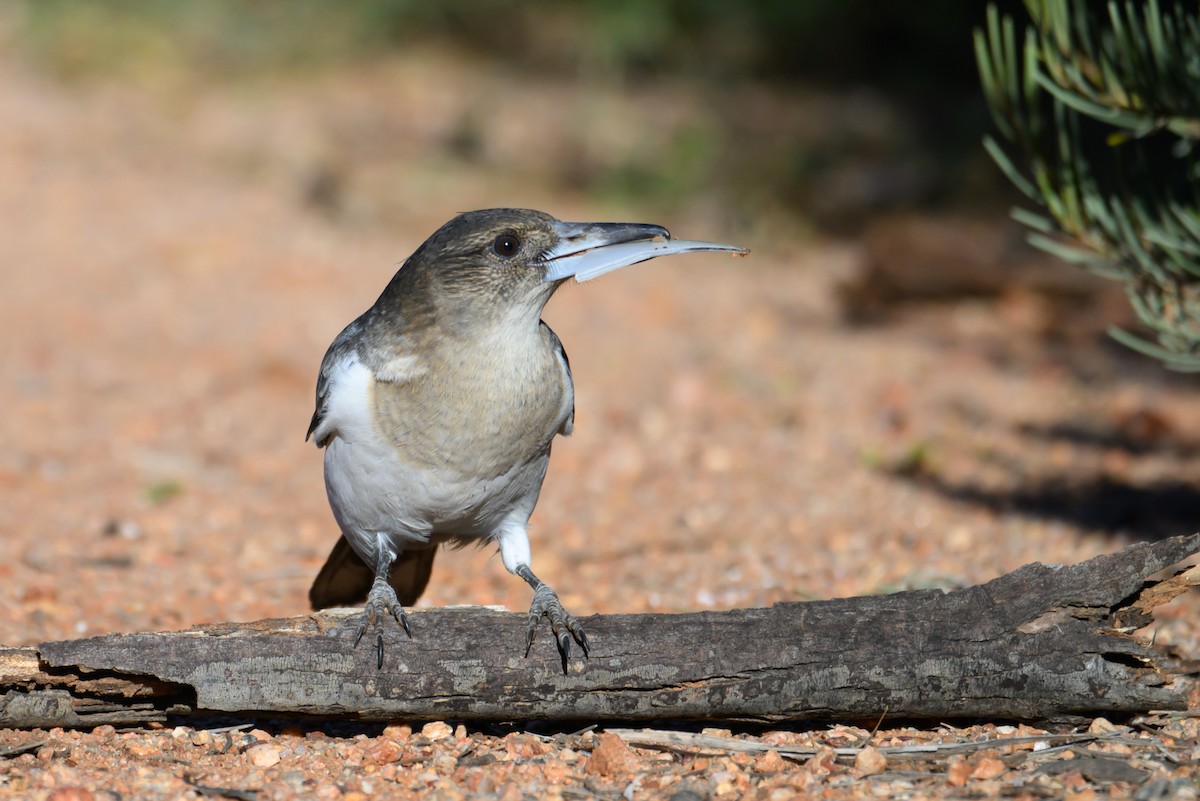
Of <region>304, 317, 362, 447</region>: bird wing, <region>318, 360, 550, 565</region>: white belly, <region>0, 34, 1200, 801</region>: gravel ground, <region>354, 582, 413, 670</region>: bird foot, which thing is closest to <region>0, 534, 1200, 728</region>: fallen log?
→ <region>354, 582, 413, 670</region>: bird foot

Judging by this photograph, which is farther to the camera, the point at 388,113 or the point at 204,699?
the point at 388,113

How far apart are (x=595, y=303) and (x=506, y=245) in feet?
19.4

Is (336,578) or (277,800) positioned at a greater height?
(336,578)

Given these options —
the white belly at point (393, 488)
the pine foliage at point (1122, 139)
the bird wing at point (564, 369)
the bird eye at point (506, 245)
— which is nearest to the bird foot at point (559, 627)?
the white belly at point (393, 488)

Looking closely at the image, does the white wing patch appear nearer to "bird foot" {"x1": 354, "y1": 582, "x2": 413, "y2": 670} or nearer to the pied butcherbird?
the pied butcherbird

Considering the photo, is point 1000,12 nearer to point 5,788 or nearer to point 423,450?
point 423,450

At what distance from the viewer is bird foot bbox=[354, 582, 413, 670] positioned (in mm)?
3803

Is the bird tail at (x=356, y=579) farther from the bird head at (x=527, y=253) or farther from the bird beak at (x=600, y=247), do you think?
the bird beak at (x=600, y=247)

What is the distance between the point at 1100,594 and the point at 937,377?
5340 millimetres

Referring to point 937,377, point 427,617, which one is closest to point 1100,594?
point 427,617

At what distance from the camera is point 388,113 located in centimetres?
1373

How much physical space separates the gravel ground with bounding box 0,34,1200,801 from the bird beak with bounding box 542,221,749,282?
141 cm

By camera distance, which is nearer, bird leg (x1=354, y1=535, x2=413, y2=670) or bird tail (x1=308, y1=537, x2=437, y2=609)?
bird leg (x1=354, y1=535, x2=413, y2=670)

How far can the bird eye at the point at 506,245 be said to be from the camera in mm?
4262
